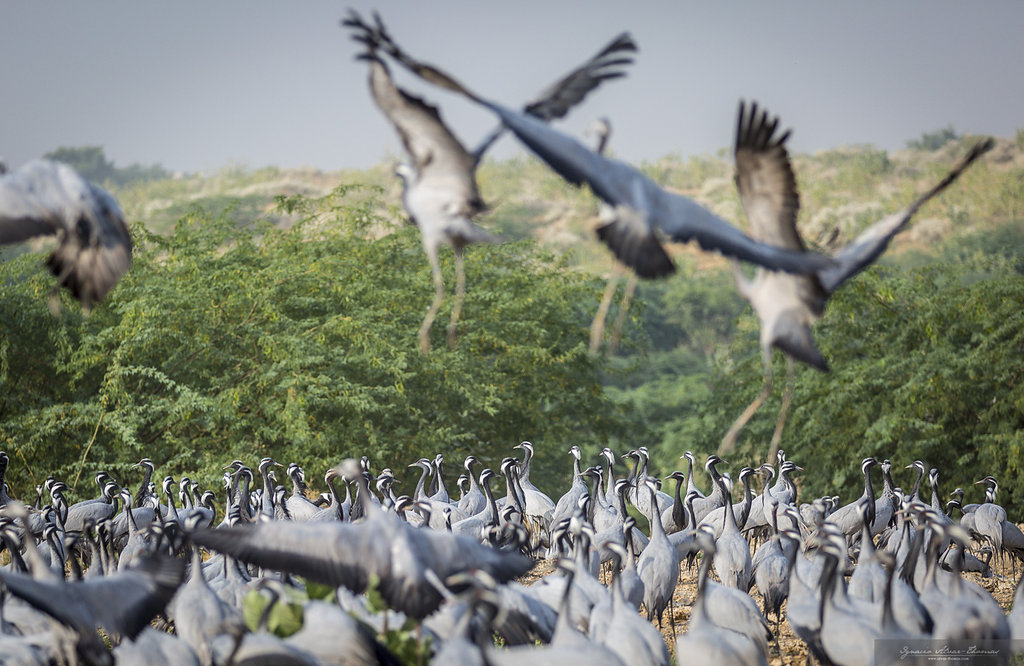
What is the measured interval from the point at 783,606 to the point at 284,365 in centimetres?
865

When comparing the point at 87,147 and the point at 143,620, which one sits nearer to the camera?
the point at 143,620

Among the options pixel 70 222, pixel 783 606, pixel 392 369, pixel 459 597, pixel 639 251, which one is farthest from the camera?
pixel 392 369

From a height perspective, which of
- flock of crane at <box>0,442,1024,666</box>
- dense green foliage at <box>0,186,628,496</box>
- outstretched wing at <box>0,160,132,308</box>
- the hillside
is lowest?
flock of crane at <box>0,442,1024,666</box>

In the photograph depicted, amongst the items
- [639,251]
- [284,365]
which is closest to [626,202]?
[639,251]

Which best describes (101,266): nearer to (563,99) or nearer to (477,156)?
(477,156)

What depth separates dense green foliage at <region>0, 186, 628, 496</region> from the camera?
53.8 feet

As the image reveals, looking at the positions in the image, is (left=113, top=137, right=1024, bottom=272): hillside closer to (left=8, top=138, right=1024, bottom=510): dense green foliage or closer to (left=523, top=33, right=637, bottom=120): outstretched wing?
(left=8, top=138, right=1024, bottom=510): dense green foliage

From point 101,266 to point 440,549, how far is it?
234cm

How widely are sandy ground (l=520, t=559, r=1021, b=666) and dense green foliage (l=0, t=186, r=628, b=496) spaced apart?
486cm

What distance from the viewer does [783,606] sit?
36.0ft

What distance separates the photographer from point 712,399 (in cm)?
2041

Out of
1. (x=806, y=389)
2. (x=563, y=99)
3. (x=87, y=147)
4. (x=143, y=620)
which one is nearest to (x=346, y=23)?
(x=563, y=99)

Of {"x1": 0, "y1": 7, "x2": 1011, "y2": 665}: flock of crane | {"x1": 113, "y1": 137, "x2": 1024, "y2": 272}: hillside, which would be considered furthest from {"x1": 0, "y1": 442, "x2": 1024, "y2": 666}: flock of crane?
{"x1": 113, "y1": 137, "x2": 1024, "y2": 272}: hillside

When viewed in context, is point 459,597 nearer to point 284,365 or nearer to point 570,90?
point 570,90
